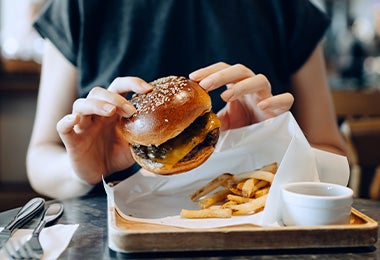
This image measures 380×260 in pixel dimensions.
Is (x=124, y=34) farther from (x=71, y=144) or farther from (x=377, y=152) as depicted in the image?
(x=377, y=152)

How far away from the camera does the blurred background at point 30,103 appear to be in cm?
211

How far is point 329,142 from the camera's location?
167 centimetres

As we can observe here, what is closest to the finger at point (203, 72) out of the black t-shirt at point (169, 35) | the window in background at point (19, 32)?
the black t-shirt at point (169, 35)

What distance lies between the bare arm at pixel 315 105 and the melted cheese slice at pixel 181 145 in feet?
1.98

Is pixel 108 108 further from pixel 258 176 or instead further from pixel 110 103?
pixel 258 176

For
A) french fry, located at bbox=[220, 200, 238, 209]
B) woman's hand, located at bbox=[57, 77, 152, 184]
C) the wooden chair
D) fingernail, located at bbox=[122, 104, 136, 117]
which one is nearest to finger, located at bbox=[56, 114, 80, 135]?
woman's hand, located at bbox=[57, 77, 152, 184]

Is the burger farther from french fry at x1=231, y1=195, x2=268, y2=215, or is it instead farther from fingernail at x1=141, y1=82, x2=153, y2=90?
french fry at x1=231, y1=195, x2=268, y2=215

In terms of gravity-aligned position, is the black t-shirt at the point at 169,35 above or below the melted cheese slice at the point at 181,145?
above

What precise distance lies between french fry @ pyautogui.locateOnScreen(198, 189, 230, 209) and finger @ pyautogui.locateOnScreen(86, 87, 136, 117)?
0.26 meters

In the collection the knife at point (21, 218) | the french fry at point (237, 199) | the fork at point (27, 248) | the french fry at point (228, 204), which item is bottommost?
the knife at point (21, 218)

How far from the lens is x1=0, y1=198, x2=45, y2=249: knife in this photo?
100 cm

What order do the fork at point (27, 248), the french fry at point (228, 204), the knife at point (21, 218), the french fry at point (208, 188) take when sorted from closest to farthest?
the fork at point (27, 248)
the knife at point (21, 218)
the french fry at point (228, 204)
the french fry at point (208, 188)

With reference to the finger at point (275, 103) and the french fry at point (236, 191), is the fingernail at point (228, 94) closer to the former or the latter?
the finger at point (275, 103)

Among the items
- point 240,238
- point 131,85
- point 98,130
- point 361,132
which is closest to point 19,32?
point 361,132
